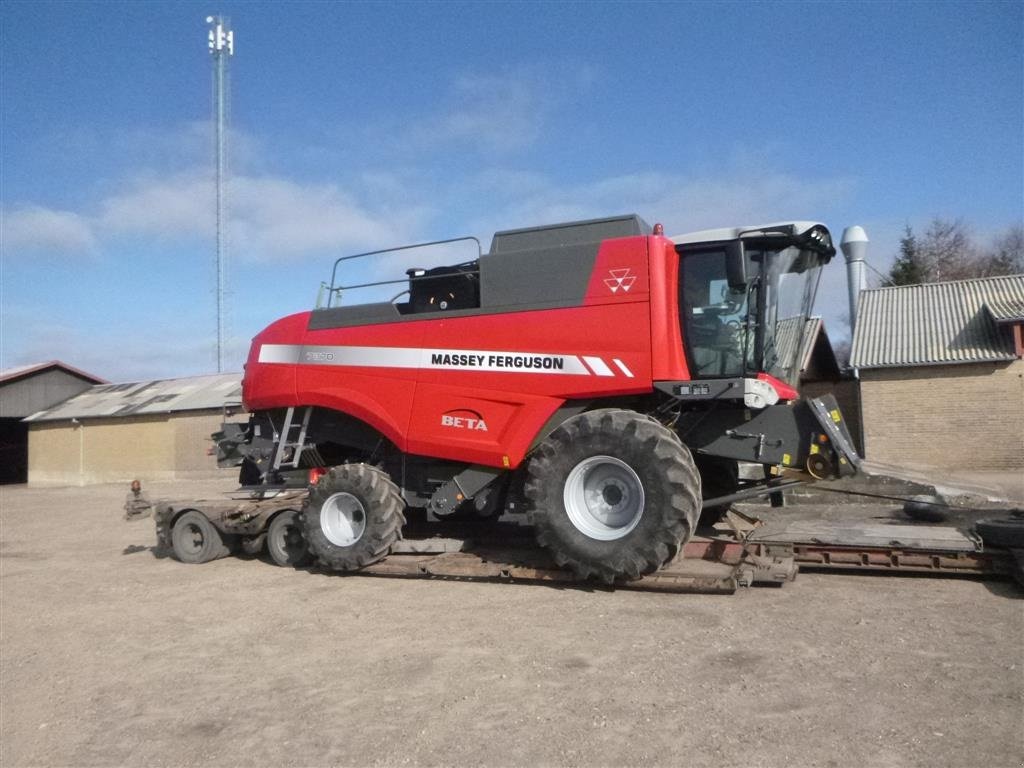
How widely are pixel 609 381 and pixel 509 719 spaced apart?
A: 11.8 ft

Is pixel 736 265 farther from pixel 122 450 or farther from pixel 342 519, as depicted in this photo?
pixel 122 450

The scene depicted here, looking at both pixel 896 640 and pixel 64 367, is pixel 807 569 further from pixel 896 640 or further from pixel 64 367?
pixel 64 367

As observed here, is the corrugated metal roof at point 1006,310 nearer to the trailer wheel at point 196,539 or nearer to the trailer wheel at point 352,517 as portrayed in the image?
the trailer wheel at point 352,517

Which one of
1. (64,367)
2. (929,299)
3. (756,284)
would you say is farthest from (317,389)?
(64,367)

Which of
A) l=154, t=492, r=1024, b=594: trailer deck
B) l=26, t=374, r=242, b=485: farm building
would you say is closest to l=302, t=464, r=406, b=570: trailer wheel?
l=154, t=492, r=1024, b=594: trailer deck

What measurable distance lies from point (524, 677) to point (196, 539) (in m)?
6.96

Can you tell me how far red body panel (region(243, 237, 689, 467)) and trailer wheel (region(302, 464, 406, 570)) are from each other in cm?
56

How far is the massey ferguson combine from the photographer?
6.99m

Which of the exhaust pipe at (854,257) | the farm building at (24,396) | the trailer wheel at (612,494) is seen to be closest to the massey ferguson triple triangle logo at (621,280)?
the trailer wheel at (612,494)

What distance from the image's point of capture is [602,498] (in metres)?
7.27

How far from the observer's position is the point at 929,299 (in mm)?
22891

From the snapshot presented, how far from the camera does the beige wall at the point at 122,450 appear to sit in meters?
28.4

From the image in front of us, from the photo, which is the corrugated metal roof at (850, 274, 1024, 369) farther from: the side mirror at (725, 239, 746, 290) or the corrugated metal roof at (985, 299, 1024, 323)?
the side mirror at (725, 239, 746, 290)

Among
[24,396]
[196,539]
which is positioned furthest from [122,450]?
[196,539]
